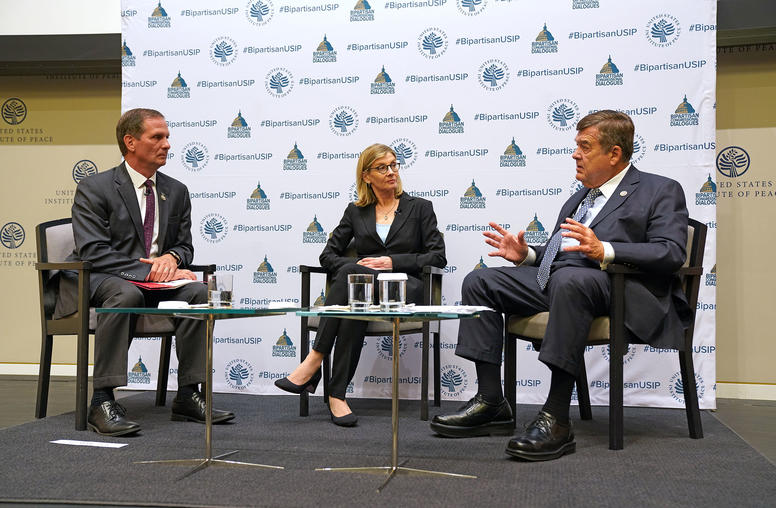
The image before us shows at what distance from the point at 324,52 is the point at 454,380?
6.67 feet

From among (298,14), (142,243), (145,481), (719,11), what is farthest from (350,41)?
(145,481)

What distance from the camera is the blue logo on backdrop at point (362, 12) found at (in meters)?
4.31

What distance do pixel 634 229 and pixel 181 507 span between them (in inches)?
75.7

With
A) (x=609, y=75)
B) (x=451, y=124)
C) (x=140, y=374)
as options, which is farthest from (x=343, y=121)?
(x=140, y=374)

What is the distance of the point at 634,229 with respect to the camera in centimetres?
288

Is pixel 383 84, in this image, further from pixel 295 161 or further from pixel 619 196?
pixel 619 196

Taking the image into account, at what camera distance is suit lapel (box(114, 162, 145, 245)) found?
11.1 feet

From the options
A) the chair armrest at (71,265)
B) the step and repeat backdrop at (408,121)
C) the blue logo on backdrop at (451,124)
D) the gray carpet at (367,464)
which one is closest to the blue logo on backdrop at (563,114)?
the step and repeat backdrop at (408,121)

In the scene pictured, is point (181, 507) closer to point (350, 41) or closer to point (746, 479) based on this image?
point (746, 479)

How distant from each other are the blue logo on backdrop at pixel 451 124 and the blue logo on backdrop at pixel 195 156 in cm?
141

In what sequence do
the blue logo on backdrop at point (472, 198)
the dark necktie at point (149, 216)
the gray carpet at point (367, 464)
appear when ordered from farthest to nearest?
the blue logo on backdrop at point (472, 198) < the dark necktie at point (149, 216) < the gray carpet at point (367, 464)

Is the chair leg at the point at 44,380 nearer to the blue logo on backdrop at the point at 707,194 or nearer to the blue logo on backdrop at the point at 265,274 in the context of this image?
the blue logo on backdrop at the point at 265,274

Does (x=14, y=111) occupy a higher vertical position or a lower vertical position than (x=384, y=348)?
higher

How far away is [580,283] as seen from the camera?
2.65 meters
